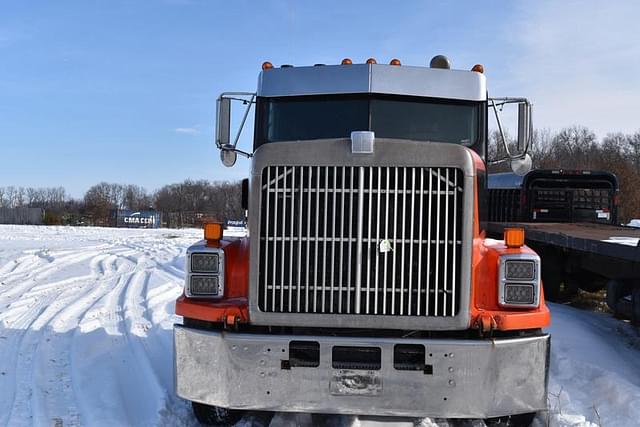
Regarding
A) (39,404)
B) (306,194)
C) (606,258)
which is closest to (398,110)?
(306,194)

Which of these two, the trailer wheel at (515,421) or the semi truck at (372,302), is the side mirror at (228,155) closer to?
the semi truck at (372,302)

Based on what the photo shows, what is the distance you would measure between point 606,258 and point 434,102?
9.75ft

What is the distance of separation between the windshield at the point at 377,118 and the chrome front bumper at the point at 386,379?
6.29 ft

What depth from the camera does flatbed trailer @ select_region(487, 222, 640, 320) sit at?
563 cm

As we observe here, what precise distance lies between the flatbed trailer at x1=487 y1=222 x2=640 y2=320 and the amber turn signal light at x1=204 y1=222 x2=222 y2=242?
3.73 metres

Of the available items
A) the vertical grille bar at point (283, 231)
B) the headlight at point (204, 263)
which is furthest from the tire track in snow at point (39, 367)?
the vertical grille bar at point (283, 231)

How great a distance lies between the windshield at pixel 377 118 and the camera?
15.7ft

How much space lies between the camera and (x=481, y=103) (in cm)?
494

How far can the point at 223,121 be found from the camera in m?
5.20

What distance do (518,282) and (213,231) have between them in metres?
2.05

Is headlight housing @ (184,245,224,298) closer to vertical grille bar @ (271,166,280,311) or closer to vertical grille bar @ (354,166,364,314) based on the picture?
vertical grille bar @ (271,166,280,311)

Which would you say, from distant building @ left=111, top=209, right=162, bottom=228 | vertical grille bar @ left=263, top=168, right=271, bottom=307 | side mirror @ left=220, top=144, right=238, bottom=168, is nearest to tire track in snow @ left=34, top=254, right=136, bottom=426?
vertical grille bar @ left=263, top=168, right=271, bottom=307

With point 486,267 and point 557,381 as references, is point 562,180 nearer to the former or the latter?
point 557,381

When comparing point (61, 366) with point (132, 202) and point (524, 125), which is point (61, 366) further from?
point (132, 202)
